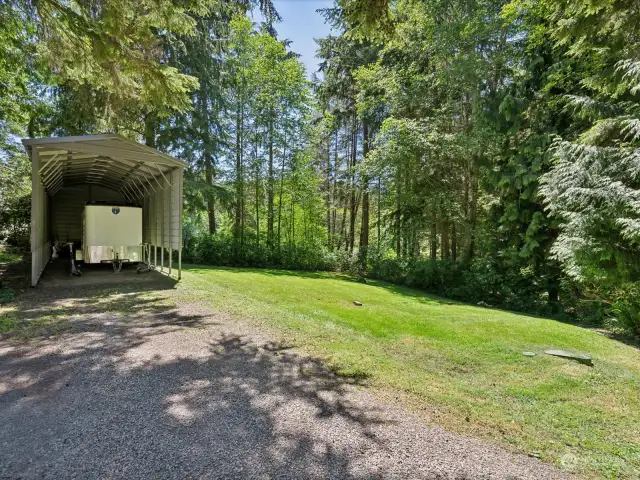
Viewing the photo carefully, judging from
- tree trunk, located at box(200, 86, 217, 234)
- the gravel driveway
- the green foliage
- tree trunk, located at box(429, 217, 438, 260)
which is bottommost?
the gravel driveway

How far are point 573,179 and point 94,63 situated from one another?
902 centimetres

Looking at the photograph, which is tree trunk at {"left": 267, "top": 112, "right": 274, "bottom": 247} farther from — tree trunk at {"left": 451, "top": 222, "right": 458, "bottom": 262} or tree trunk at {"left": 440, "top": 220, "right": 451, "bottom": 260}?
tree trunk at {"left": 451, "top": 222, "right": 458, "bottom": 262}

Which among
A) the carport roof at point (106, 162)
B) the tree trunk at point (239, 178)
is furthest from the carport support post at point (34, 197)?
the tree trunk at point (239, 178)

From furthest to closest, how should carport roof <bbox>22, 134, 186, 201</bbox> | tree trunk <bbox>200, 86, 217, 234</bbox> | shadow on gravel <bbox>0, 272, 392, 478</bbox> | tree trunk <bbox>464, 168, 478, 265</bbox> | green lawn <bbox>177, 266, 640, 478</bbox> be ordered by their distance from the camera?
1. tree trunk <bbox>200, 86, 217, 234</bbox>
2. tree trunk <bbox>464, 168, 478, 265</bbox>
3. carport roof <bbox>22, 134, 186, 201</bbox>
4. green lawn <bbox>177, 266, 640, 478</bbox>
5. shadow on gravel <bbox>0, 272, 392, 478</bbox>

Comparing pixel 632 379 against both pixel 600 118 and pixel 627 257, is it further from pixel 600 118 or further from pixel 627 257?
pixel 600 118

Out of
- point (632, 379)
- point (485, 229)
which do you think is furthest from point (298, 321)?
point (485, 229)

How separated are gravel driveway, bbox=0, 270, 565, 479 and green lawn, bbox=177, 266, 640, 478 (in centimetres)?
35

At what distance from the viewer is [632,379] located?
165 inches

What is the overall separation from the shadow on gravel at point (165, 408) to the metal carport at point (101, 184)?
382 centimetres

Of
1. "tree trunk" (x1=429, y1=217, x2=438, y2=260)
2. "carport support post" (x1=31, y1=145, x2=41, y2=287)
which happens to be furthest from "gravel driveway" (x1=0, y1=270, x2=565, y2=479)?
"tree trunk" (x1=429, y1=217, x2=438, y2=260)

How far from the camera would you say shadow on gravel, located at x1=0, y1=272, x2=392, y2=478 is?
2012 millimetres

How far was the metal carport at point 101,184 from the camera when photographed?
21.9 ft

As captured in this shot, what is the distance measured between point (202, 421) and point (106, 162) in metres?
9.50

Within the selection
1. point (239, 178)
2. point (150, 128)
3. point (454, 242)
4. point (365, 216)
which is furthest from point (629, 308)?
point (150, 128)
